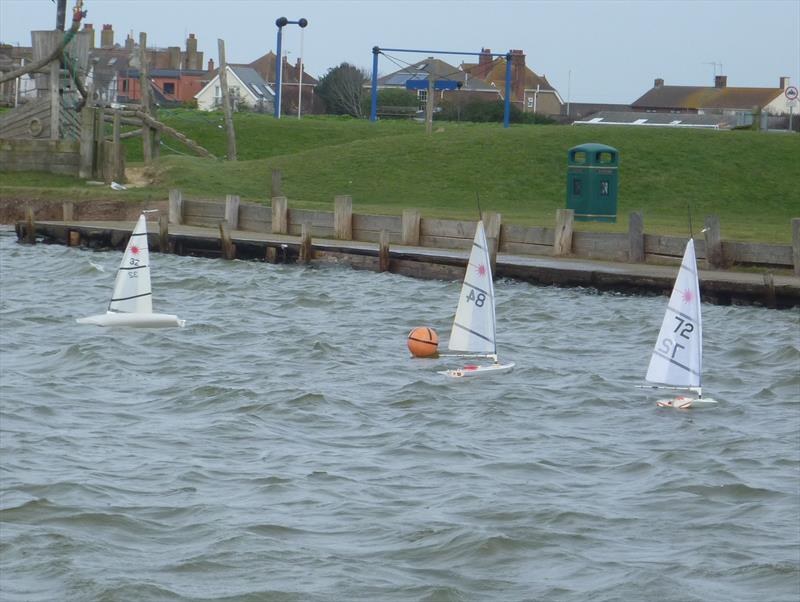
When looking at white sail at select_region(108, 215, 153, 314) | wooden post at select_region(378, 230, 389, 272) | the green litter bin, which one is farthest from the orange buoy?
the green litter bin

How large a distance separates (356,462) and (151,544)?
3061 mm

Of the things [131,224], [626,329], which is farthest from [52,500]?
[131,224]

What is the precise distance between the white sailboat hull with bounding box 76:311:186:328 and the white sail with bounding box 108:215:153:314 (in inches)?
5.3

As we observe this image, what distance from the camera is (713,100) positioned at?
11119cm

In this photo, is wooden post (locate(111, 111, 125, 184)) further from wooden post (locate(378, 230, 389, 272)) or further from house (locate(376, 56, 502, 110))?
house (locate(376, 56, 502, 110))

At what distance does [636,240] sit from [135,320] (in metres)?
10.6

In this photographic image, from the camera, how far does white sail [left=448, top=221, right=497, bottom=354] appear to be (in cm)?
1942

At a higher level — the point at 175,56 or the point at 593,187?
the point at 175,56

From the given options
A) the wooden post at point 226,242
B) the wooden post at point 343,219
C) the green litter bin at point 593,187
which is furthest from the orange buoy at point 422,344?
the green litter bin at point 593,187

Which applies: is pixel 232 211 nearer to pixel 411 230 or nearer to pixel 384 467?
pixel 411 230

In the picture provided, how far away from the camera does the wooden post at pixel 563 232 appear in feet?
94.6

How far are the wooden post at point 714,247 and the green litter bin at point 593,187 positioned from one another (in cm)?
745

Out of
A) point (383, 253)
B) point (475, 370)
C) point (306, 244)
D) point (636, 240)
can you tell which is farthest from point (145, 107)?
point (475, 370)

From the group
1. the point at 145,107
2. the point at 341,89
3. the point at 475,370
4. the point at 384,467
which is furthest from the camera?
the point at 341,89
